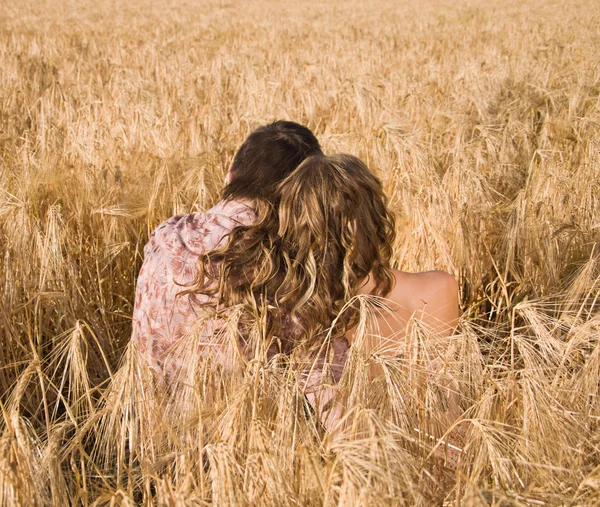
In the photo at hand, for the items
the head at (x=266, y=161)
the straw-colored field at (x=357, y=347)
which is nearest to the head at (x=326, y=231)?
the head at (x=266, y=161)

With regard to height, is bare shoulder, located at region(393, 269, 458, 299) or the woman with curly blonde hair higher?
the woman with curly blonde hair

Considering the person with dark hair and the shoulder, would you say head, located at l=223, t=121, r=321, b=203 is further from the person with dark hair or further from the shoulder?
the shoulder

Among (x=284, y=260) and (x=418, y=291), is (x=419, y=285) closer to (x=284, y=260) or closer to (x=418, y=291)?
(x=418, y=291)

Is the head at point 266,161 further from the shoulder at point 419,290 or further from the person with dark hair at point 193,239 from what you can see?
the shoulder at point 419,290

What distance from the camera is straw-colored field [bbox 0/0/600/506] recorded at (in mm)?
850

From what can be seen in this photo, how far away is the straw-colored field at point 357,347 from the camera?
0.85 metres

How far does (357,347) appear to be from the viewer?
98 centimetres

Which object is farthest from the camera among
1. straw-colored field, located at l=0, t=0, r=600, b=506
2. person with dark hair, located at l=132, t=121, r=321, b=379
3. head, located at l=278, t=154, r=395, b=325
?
person with dark hair, located at l=132, t=121, r=321, b=379

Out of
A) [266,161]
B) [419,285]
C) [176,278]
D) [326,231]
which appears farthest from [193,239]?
[419,285]

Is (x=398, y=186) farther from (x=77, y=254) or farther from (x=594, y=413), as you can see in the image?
(x=594, y=413)

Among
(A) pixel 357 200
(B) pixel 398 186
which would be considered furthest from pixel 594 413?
(B) pixel 398 186

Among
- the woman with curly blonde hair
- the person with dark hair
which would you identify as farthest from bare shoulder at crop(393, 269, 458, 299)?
the person with dark hair

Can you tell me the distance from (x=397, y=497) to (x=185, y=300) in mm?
850

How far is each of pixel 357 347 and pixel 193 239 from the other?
2.19ft
